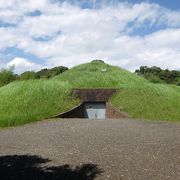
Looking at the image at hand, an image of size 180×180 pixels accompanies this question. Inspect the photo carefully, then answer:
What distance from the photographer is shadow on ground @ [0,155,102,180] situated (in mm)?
8125

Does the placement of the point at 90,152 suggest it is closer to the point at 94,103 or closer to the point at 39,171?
the point at 39,171

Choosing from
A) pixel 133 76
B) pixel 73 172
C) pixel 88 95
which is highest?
pixel 133 76

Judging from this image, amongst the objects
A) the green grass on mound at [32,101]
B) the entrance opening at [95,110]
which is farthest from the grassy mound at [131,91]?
the green grass on mound at [32,101]

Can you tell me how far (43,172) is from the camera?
8516mm

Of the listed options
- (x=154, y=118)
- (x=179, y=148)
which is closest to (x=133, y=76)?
(x=154, y=118)

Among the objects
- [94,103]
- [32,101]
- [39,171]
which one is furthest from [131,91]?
[39,171]

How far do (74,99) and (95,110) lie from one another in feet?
5.14

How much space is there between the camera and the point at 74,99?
22.3 metres

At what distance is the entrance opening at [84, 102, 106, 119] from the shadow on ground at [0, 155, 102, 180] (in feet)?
42.8

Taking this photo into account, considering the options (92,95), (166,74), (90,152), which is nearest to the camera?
(90,152)

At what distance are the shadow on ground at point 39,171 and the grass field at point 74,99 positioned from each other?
738 cm

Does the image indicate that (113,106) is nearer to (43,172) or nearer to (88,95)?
(88,95)

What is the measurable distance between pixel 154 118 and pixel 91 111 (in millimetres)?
4781

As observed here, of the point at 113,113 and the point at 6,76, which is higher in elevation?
the point at 6,76
